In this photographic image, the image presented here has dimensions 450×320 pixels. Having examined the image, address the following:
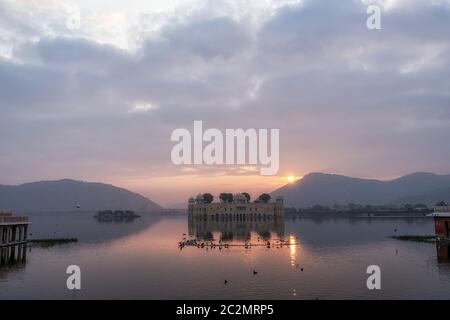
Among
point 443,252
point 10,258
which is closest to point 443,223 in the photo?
point 443,252

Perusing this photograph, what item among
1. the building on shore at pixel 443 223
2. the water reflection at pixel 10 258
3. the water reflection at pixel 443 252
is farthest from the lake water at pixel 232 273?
the building on shore at pixel 443 223

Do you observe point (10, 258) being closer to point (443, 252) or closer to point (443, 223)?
point (443, 252)

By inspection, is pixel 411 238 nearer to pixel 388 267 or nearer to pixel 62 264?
pixel 388 267

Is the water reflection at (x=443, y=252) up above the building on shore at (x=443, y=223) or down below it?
below

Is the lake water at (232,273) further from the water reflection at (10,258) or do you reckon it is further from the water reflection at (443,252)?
the water reflection at (10,258)

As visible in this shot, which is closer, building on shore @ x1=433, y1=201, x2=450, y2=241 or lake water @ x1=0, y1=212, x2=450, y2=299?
lake water @ x1=0, y1=212, x2=450, y2=299

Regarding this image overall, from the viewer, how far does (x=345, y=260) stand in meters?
78.8

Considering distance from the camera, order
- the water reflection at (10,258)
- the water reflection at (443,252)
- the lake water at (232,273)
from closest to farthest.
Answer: the lake water at (232,273), the water reflection at (10,258), the water reflection at (443,252)

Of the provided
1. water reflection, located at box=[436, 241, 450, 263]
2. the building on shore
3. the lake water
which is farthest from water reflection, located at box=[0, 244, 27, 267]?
the building on shore

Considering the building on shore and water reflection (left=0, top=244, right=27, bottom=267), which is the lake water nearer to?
water reflection (left=0, top=244, right=27, bottom=267)

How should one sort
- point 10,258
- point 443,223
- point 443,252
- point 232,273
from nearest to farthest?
point 232,273
point 10,258
point 443,252
point 443,223

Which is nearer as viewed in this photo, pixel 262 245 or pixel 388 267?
pixel 388 267
